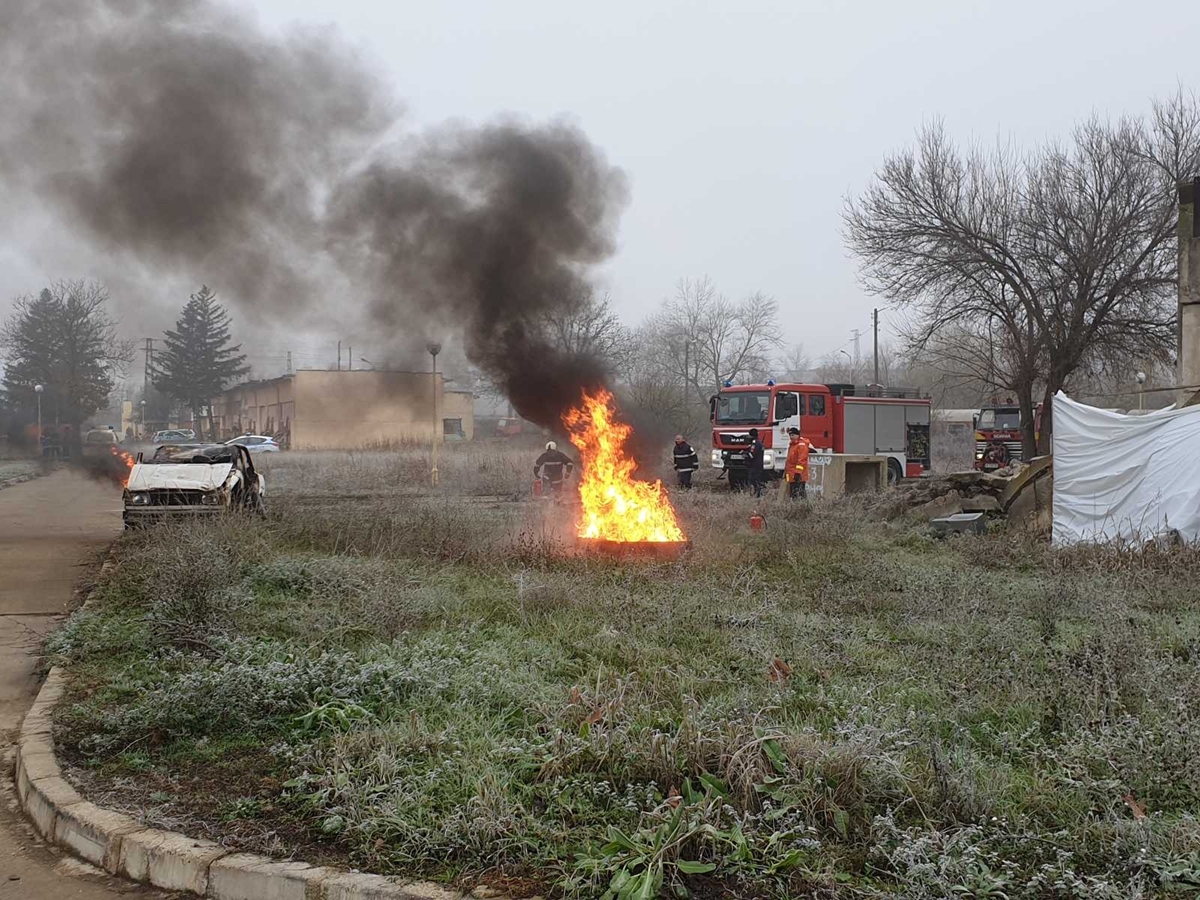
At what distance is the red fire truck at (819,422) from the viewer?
22.8 metres

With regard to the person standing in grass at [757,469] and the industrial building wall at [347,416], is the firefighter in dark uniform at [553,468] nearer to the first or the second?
the person standing in grass at [757,469]

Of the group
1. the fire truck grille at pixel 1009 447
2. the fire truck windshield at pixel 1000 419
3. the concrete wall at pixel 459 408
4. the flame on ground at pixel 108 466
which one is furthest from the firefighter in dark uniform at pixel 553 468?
the concrete wall at pixel 459 408

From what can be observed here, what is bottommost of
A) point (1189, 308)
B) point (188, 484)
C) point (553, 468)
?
point (188, 484)

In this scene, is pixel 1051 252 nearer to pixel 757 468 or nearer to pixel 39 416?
pixel 757 468

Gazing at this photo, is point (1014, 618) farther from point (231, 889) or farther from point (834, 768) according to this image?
point (231, 889)

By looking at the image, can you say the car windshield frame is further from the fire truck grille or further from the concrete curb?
the fire truck grille

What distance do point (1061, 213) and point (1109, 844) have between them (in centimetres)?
2445

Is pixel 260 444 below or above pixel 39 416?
below

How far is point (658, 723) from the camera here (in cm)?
479

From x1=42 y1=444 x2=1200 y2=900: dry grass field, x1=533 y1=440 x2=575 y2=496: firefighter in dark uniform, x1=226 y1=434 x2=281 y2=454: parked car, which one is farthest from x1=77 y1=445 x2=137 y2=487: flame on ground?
x1=42 y1=444 x2=1200 y2=900: dry grass field

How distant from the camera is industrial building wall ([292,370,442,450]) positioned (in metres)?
30.6

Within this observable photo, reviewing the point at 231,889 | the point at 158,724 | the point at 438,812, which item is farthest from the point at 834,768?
Answer: the point at 158,724

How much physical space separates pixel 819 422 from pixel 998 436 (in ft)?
33.0

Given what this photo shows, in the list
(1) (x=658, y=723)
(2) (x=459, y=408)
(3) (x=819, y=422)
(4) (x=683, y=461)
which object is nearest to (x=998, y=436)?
(3) (x=819, y=422)
